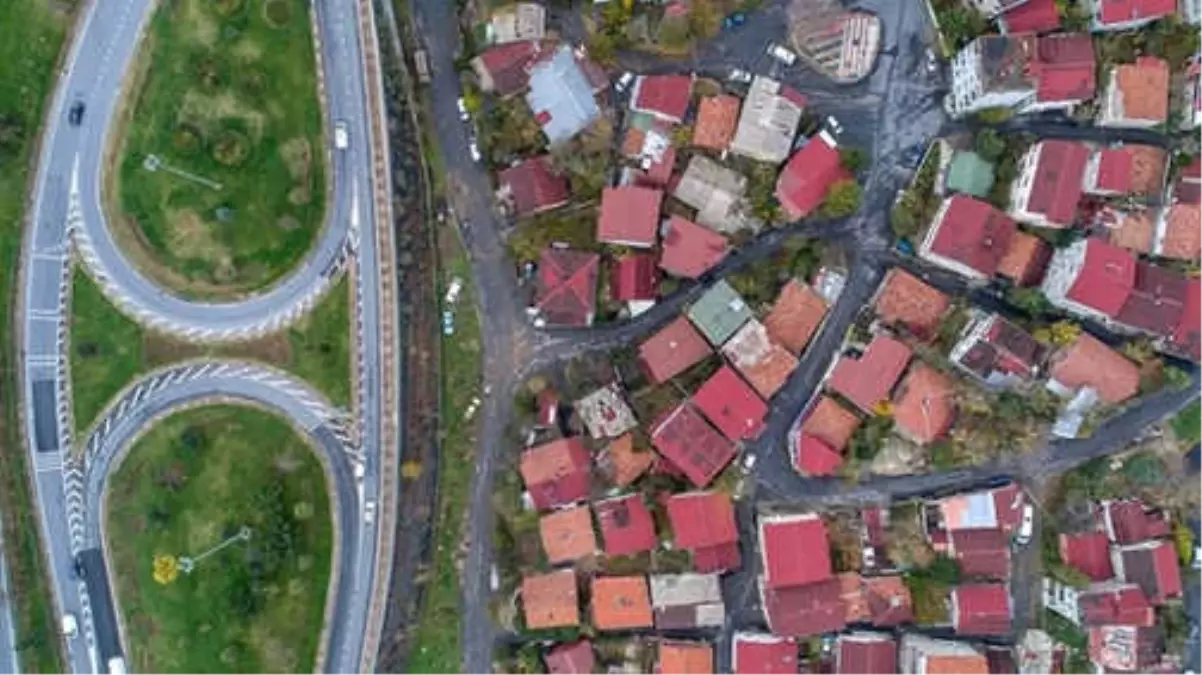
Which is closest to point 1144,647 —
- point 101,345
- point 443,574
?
point 443,574

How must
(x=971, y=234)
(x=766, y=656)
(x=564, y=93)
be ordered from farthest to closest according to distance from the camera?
(x=766, y=656) → (x=564, y=93) → (x=971, y=234)

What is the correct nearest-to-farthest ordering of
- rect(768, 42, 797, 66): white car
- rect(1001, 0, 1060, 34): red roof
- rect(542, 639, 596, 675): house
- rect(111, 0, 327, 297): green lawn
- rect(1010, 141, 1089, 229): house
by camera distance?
rect(1010, 141, 1089, 229): house < rect(1001, 0, 1060, 34): red roof < rect(768, 42, 797, 66): white car < rect(111, 0, 327, 297): green lawn < rect(542, 639, 596, 675): house

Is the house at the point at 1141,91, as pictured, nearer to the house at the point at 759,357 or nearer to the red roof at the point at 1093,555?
the house at the point at 759,357

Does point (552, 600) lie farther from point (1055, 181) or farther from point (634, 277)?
point (1055, 181)

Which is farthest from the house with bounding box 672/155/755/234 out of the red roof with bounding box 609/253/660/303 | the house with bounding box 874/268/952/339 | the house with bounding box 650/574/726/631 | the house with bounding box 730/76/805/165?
the house with bounding box 650/574/726/631

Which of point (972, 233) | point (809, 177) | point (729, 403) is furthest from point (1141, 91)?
point (729, 403)

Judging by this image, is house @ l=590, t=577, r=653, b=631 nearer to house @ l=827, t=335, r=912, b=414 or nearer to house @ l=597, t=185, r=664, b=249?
house @ l=827, t=335, r=912, b=414

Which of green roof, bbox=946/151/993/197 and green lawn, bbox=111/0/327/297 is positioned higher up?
green lawn, bbox=111/0/327/297
